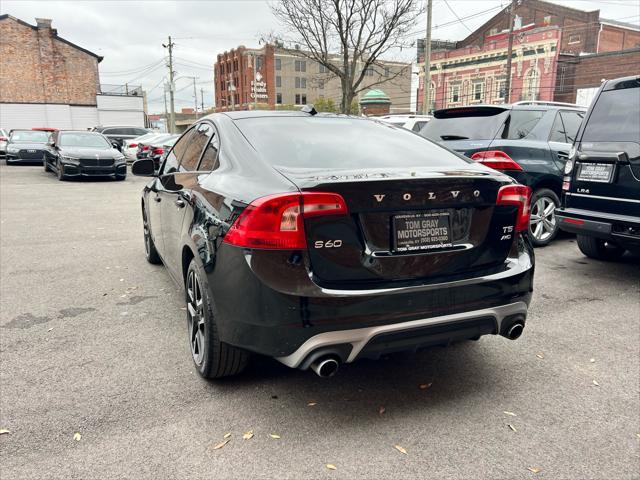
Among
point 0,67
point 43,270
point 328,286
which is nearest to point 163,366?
point 328,286

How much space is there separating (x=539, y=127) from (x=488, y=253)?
15.2 ft

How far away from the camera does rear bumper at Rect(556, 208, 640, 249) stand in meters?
4.85

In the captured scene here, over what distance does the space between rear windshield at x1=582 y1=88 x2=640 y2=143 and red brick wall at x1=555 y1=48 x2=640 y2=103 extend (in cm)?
4395

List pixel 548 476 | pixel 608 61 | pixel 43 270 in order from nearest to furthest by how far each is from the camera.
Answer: pixel 548 476 < pixel 43 270 < pixel 608 61

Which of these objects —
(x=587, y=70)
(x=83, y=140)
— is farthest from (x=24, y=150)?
(x=587, y=70)

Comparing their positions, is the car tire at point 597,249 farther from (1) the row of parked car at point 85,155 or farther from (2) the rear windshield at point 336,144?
(1) the row of parked car at point 85,155

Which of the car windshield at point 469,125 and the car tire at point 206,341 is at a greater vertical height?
the car windshield at point 469,125

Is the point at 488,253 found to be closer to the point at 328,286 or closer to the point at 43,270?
the point at 328,286

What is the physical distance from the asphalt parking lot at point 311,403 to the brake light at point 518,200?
1.00m

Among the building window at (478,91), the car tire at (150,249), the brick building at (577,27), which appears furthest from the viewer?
the brick building at (577,27)

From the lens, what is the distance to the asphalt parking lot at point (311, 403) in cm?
247

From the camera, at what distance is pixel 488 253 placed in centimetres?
291

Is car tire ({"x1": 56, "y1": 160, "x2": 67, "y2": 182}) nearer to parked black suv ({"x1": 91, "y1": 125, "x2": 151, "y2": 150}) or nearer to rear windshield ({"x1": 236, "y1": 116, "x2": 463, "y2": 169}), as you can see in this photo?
parked black suv ({"x1": 91, "y1": 125, "x2": 151, "y2": 150})

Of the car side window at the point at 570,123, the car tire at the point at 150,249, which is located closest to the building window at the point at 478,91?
the car side window at the point at 570,123
